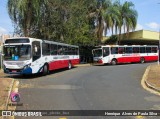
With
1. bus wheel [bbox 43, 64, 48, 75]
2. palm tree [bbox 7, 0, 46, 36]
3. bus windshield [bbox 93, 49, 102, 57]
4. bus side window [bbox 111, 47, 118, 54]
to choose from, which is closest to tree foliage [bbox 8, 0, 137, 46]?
palm tree [bbox 7, 0, 46, 36]

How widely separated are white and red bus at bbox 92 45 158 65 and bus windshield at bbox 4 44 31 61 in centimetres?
1918

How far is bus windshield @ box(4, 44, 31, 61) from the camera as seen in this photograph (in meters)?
25.0

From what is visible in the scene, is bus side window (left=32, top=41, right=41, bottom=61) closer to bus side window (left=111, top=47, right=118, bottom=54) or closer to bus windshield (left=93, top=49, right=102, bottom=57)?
bus windshield (left=93, top=49, right=102, bottom=57)

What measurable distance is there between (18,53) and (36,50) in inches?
51.7

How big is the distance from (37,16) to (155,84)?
21.4m

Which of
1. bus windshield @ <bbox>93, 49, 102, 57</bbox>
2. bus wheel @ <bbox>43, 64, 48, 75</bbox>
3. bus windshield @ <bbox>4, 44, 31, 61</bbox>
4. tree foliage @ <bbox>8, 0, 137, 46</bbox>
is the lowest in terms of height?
bus wheel @ <bbox>43, 64, 48, 75</bbox>

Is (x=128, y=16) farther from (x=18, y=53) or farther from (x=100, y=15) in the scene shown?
(x=18, y=53)

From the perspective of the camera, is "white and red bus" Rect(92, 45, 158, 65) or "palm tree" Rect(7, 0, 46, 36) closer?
"palm tree" Rect(7, 0, 46, 36)

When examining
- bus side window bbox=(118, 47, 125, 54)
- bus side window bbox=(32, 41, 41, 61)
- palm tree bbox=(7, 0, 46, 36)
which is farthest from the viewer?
bus side window bbox=(118, 47, 125, 54)

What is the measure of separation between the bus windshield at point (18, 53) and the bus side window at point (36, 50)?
37 cm

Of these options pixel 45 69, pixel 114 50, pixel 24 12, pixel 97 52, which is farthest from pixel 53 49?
pixel 114 50

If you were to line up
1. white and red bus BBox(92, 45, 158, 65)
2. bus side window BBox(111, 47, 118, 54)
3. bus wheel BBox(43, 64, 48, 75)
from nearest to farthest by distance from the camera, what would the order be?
bus wheel BBox(43, 64, 48, 75)
white and red bus BBox(92, 45, 158, 65)
bus side window BBox(111, 47, 118, 54)

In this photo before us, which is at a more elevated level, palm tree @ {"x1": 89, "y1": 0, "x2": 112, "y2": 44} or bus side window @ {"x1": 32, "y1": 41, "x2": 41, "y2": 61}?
palm tree @ {"x1": 89, "y1": 0, "x2": 112, "y2": 44}

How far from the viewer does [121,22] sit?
177ft
